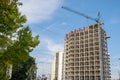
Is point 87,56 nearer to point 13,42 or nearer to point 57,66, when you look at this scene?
point 57,66

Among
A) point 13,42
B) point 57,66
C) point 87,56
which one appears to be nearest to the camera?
point 13,42

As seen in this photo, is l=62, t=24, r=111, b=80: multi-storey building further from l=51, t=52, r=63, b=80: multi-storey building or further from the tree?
the tree

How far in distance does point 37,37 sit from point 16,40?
5.20ft

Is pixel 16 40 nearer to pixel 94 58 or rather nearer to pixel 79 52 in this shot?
pixel 94 58

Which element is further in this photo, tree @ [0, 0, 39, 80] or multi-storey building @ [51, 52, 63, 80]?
multi-storey building @ [51, 52, 63, 80]

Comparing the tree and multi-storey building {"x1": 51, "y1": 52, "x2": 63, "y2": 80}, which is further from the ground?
multi-storey building {"x1": 51, "y1": 52, "x2": 63, "y2": 80}

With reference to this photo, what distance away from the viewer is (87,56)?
126 m

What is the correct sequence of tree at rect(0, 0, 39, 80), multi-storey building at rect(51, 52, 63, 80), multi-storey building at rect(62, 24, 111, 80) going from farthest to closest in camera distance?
multi-storey building at rect(51, 52, 63, 80) < multi-storey building at rect(62, 24, 111, 80) < tree at rect(0, 0, 39, 80)

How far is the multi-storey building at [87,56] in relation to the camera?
120 m

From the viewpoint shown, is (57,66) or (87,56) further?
(57,66)

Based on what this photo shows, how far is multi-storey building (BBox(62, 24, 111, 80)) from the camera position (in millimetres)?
119637

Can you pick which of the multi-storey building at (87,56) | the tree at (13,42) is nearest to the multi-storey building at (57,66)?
the multi-storey building at (87,56)

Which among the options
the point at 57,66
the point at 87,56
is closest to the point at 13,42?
the point at 87,56

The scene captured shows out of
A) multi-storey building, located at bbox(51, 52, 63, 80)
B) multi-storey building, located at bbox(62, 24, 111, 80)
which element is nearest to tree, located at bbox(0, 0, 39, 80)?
multi-storey building, located at bbox(62, 24, 111, 80)
